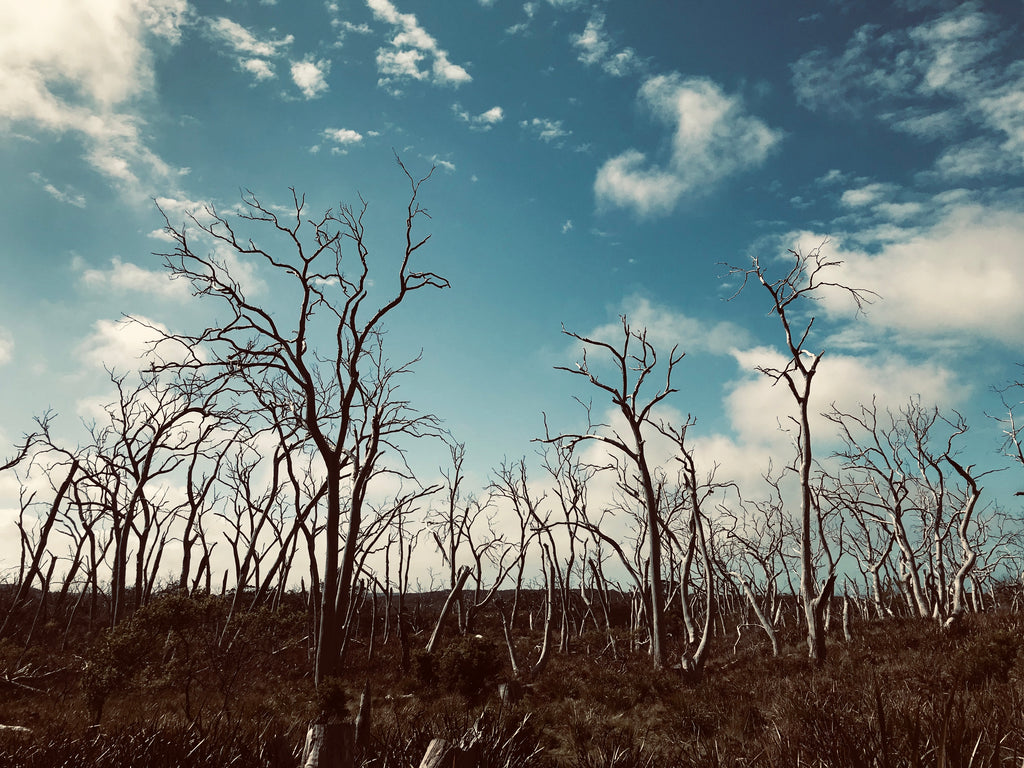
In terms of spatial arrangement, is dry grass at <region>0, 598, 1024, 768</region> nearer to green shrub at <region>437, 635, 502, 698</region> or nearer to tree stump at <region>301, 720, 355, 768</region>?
green shrub at <region>437, 635, 502, 698</region>

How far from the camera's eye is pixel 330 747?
15.1ft

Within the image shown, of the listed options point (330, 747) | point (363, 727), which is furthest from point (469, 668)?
point (330, 747)

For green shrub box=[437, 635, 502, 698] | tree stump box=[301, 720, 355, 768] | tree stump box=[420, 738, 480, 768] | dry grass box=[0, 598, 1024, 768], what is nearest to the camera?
tree stump box=[420, 738, 480, 768]

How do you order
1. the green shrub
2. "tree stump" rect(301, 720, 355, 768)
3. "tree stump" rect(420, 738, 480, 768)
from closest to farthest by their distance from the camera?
"tree stump" rect(420, 738, 480, 768)
"tree stump" rect(301, 720, 355, 768)
the green shrub

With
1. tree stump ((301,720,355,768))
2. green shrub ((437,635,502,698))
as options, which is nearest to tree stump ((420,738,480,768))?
tree stump ((301,720,355,768))

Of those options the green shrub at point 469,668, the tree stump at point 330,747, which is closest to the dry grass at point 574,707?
the green shrub at point 469,668

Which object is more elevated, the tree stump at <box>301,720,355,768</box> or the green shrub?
the tree stump at <box>301,720,355,768</box>

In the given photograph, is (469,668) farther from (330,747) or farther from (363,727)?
(330,747)

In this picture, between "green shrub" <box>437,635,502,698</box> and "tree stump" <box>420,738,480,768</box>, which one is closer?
"tree stump" <box>420,738,480,768</box>

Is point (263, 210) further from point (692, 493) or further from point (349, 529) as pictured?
point (692, 493)

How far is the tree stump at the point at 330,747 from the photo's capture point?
455 centimetres

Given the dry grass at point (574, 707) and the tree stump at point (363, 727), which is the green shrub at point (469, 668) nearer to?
the dry grass at point (574, 707)

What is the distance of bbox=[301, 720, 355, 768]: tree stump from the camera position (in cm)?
455

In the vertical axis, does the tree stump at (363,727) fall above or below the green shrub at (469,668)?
above
